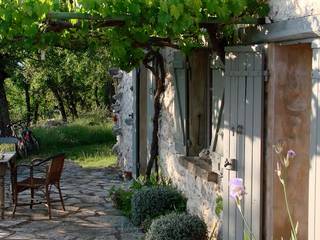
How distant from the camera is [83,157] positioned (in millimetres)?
14672

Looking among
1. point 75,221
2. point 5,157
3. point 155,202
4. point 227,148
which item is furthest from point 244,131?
point 5,157

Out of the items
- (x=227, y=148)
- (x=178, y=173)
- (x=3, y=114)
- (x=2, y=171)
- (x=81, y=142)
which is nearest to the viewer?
(x=227, y=148)

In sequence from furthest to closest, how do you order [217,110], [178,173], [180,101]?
[178,173]
[180,101]
[217,110]

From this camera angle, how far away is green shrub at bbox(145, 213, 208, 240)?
18.9ft

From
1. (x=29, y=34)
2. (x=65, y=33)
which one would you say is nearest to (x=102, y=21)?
(x=29, y=34)

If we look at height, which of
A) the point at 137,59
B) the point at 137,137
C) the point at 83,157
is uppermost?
the point at 137,59

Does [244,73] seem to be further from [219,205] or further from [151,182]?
[151,182]

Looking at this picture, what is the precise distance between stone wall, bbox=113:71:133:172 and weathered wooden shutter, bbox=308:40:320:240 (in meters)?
7.01

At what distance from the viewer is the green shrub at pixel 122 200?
818cm

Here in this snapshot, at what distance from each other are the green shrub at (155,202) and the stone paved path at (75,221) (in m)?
0.24

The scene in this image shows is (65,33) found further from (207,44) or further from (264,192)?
(264,192)

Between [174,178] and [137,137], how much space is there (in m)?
2.67

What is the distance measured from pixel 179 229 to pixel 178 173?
162 cm

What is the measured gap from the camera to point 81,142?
57.7ft
